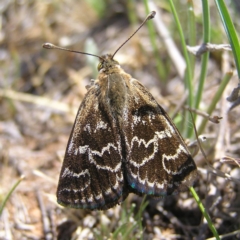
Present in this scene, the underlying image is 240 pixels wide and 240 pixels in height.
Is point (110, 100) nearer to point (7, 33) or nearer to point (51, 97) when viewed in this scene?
point (51, 97)

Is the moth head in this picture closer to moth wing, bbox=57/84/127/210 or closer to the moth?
the moth

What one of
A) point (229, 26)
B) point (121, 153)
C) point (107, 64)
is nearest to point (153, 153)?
point (121, 153)

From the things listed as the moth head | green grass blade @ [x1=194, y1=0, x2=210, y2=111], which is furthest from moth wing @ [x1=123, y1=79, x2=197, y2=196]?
green grass blade @ [x1=194, y1=0, x2=210, y2=111]

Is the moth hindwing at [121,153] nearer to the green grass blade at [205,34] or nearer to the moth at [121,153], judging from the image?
the moth at [121,153]

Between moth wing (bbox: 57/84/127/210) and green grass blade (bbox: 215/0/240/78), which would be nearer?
green grass blade (bbox: 215/0/240/78)

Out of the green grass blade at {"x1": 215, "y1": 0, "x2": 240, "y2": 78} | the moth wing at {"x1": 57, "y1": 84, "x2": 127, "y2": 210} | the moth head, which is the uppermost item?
the green grass blade at {"x1": 215, "y1": 0, "x2": 240, "y2": 78}

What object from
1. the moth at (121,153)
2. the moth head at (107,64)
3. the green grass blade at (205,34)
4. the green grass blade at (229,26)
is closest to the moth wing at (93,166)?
the moth at (121,153)

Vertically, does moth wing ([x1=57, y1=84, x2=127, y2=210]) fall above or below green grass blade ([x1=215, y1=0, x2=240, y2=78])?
below
